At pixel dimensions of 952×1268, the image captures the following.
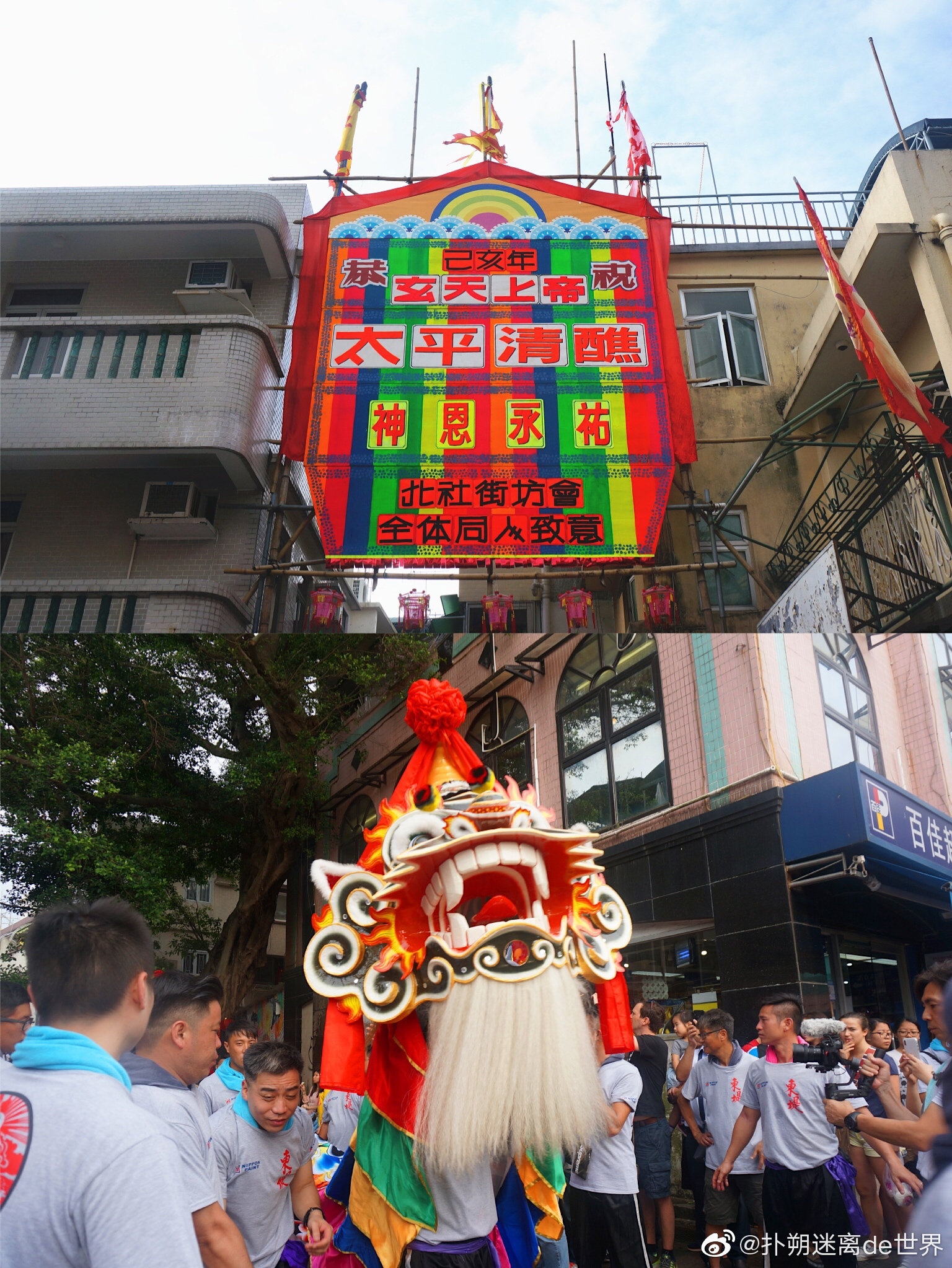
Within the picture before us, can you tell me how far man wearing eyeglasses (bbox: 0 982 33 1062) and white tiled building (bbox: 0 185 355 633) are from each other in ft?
13.8

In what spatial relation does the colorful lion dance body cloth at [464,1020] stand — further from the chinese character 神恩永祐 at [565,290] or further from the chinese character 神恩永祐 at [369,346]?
the chinese character 神恩永祐 at [565,290]

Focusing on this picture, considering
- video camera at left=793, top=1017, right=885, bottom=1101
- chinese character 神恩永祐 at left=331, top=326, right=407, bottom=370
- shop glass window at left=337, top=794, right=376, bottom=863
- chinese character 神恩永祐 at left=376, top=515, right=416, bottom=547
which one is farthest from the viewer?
chinese character 神恩永祐 at left=331, top=326, right=407, bottom=370

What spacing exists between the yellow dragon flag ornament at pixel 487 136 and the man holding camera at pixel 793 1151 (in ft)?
28.3

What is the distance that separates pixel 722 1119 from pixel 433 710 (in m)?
2.55

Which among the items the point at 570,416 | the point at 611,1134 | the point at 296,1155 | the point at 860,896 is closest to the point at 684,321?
the point at 570,416

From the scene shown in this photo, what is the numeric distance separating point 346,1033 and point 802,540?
22.3 feet

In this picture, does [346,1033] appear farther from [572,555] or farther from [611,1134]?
[572,555]

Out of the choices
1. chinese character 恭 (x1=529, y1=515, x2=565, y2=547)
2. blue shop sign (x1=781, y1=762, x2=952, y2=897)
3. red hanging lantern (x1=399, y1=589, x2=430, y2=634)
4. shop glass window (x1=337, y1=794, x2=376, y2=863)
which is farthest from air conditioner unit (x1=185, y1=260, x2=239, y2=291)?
blue shop sign (x1=781, y1=762, x2=952, y2=897)

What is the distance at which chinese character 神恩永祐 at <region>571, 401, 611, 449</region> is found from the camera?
7.67 metres

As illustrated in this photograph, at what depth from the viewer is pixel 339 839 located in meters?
5.78

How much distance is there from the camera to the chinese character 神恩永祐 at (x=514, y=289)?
27.1 ft

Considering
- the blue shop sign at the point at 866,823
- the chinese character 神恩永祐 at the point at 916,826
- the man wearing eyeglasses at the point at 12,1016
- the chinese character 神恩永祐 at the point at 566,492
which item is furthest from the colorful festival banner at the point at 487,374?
the man wearing eyeglasses at the point at 12,1016

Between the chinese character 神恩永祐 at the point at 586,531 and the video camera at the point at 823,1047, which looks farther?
the chinese character 神恩永祐 at the point at 586,531

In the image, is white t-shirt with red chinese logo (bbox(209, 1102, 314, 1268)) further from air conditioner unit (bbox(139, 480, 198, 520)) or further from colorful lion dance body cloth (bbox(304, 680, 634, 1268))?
air conditioner unit (bbox(139, 480, 198, 520))
